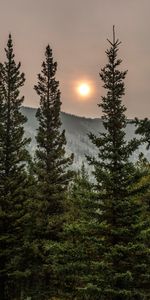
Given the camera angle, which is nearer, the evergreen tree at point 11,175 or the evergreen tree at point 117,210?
the evergreen tree at point 117,210

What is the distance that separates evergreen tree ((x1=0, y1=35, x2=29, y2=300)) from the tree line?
0.24 ft

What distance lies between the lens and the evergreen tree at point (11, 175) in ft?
101

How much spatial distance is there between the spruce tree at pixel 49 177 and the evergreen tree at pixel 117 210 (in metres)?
9.60

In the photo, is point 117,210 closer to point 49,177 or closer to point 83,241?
point 83,241

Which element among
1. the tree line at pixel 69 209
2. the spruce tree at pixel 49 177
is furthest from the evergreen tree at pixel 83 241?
the spruce tree at pixel 49 177

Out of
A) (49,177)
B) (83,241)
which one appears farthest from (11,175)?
(83,241)

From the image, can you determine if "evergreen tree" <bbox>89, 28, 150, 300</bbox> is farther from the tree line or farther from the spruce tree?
the spruce tree

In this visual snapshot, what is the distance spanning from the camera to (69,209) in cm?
3519

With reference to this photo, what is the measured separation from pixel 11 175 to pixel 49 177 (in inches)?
124

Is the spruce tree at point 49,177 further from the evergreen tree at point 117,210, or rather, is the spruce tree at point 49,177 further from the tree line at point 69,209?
the evergreen tree at point 117,210

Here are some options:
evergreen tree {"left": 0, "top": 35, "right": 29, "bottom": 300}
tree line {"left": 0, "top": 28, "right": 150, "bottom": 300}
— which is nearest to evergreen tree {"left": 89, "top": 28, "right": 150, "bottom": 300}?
tree line {"left": 0, "top": 28, "right": 150, "bottom": 300}

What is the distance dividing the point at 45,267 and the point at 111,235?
10732mm

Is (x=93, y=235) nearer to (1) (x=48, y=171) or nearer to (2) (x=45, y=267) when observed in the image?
(2) (x=45, y=267)

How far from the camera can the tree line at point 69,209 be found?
21.5 meters
